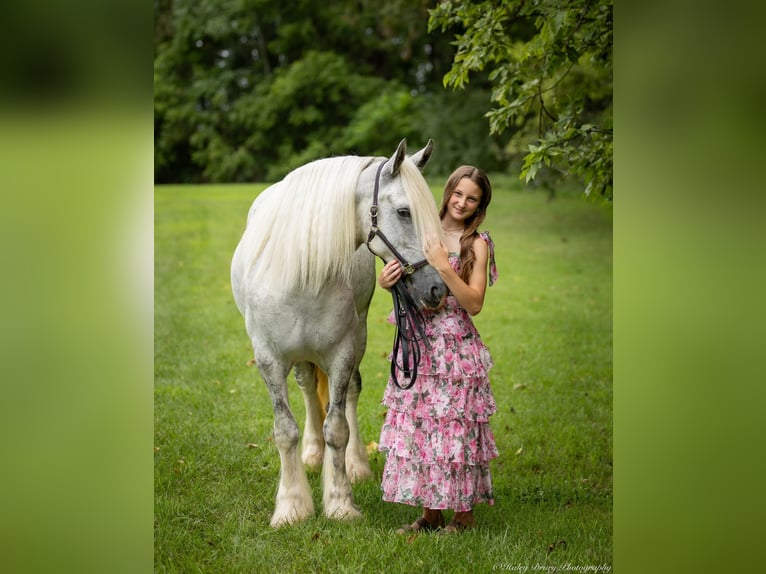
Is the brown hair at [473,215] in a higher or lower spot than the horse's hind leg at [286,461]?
higher

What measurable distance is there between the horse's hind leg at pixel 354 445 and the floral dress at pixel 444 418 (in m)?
0.84

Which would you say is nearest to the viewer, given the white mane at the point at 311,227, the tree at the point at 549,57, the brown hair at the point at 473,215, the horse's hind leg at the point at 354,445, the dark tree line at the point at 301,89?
the white mane at the point at 311,227

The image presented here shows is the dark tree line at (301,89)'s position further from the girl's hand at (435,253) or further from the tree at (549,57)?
the girl's hand at (435,253)

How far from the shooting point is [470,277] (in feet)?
10.8

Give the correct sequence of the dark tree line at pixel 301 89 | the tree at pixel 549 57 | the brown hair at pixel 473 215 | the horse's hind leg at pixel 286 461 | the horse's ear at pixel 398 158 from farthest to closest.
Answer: the dark tree line at pixel 301 89 < the tree at pixel 549 57 < the horse's hind leg at pixel 286 461 < the brown hair at pixel 473 215 < the horse's ear at pixel 398 158

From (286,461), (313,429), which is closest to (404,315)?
(286,461)

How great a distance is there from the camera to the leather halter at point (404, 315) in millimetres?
3080

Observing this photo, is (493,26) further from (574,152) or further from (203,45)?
(203,45)

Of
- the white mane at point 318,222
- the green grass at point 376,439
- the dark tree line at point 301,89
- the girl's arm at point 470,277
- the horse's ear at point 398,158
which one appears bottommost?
the green grass at point 376,439

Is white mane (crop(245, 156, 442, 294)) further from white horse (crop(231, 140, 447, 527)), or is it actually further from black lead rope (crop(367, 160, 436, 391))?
black lead rope (crop(367, 160, 436, 391))

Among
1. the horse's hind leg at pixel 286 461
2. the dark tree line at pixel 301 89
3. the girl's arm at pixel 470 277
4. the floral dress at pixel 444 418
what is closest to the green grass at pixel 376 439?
the horse's hind leg at pixel 286 461

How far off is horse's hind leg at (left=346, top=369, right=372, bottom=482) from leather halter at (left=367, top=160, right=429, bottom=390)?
865 mm

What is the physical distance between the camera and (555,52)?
13.3 ft
